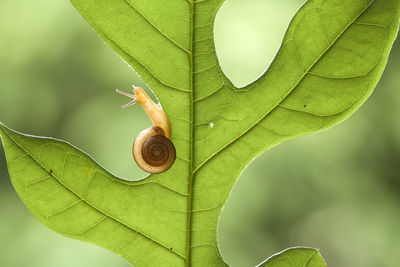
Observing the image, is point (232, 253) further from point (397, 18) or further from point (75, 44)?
point (397, 18)

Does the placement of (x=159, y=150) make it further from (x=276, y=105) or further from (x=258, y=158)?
(x=258, y=158)

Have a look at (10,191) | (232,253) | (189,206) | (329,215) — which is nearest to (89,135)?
(10,191)

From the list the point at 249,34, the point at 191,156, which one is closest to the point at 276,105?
the point at 191,156

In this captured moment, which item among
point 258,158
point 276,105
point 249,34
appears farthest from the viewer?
point 249,34

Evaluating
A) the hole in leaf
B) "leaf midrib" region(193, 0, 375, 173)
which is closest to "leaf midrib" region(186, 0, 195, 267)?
"leaf midrib" region(193, 0, 375, 173)

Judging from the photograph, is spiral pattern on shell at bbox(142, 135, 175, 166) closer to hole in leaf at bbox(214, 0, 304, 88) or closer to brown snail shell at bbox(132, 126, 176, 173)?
brown snail shell at bbox(132, 126, 176, 173)

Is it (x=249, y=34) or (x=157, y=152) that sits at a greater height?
(x=157, y=152)

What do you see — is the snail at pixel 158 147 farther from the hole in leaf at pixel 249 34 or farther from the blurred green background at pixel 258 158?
the hole in leaf at pixel 249 34

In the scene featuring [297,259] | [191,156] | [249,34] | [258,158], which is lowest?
[258,158]
